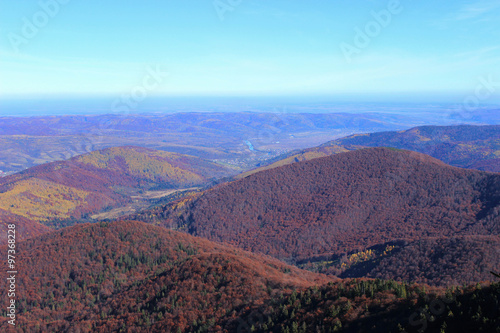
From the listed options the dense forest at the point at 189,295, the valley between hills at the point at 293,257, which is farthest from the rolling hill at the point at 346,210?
the dense forest at the point at 189,295

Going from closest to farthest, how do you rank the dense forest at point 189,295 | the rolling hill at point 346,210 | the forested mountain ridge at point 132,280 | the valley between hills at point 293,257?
the dense forest at point 189,295 → the valley between hills at point 293,257 → the forested mountain ridge at point 132,280 → the rolling hill at point 346,210

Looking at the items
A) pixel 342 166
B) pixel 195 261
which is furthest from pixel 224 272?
pixel 342 166

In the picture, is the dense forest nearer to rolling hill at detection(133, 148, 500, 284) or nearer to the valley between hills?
the valley between hills

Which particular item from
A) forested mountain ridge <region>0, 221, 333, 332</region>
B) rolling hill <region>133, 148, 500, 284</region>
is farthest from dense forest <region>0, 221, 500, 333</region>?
rolling hill <region>133, 148, 500, 284</region>

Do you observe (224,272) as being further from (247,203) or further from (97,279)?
(247,203)

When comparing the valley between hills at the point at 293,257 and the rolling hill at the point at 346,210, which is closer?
the valley between hills at the point at 293,257

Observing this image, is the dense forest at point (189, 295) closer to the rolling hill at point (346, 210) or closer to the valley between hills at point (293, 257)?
the valley between hills at point (293, 257)

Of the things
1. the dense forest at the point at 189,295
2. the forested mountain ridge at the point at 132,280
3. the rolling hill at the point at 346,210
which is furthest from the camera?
the rolling hill at the point at 346,210

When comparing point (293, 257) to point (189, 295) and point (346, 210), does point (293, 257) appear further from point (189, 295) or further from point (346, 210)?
point (189, 295)

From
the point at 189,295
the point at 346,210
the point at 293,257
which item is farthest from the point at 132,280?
the point at 346,210
